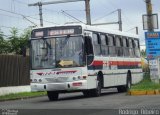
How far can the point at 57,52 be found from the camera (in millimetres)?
25812

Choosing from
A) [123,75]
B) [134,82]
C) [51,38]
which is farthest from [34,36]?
[134,82]

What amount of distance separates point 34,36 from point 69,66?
238 centimetres

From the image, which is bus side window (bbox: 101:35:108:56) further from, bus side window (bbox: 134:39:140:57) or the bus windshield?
bus side window (bbox: 134:39:140:57)

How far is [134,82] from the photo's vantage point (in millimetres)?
33219

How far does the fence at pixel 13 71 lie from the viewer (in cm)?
3656

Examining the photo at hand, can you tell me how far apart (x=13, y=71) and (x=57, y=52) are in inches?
503

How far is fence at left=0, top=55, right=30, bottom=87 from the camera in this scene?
36.6 m


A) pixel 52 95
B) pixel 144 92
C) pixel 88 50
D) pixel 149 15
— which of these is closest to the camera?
pixel 88 50

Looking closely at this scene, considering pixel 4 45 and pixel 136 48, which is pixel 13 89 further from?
pixel 4 45

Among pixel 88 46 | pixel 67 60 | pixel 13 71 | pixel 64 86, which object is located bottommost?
pixel 64 86

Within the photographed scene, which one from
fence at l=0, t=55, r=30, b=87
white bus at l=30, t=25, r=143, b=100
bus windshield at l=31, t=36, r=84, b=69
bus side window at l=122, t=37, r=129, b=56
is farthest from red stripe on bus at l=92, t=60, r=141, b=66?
fence at l=0, t=55, r=30, b=87

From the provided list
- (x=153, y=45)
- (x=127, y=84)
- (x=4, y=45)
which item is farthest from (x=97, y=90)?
(x=4, y=45)

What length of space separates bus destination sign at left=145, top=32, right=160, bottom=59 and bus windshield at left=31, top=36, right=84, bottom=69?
5.46m

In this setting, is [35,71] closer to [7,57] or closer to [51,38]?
[51,38]
